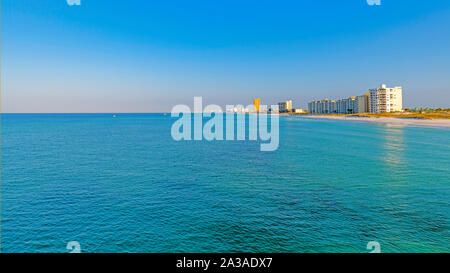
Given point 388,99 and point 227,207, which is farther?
point 388,99

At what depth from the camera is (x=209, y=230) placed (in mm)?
12805

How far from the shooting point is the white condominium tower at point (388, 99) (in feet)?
568

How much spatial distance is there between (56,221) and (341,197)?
1773 centimetres

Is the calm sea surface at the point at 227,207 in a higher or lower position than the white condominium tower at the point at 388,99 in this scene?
lower

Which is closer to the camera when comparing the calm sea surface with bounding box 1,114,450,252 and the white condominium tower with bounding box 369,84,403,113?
the calm sea surface with bounding box 1,114,450,252

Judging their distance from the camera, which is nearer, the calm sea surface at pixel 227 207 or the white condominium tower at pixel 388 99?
the calm sea surface at pixel 227 207

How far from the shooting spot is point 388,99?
173000 millimetres

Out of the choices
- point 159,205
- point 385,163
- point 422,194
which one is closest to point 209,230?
point 159,205

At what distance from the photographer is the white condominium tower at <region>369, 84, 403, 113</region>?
173000mm

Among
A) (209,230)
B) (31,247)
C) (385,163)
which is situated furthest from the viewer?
(385,163)

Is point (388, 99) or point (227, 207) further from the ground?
point (388, 99)

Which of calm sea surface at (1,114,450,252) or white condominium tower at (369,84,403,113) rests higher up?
white condominium tower at (369,84,403,113)
